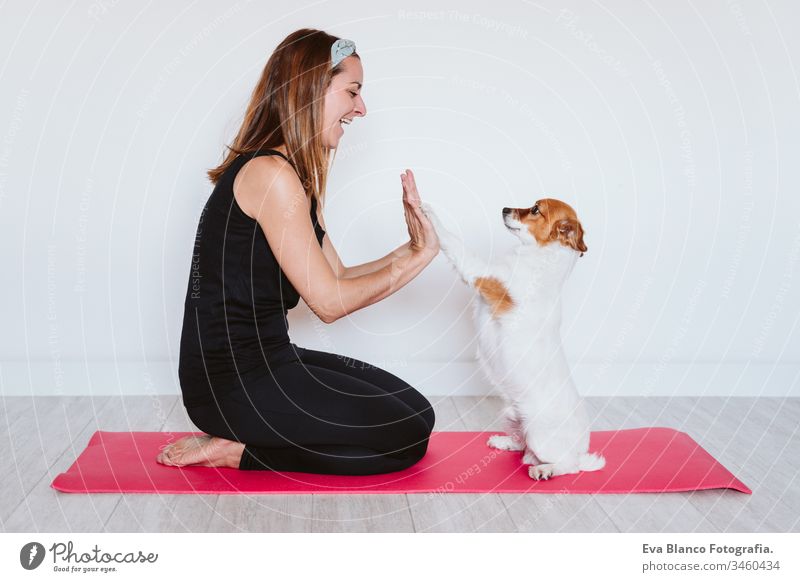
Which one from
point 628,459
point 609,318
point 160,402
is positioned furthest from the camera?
point 609,318

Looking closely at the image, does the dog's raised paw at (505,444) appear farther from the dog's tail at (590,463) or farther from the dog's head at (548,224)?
the dog's head at (548,224)

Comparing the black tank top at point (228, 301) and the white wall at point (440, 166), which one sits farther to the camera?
the white wall at point (440, 166)

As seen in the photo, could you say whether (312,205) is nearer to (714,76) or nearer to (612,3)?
(612,3)

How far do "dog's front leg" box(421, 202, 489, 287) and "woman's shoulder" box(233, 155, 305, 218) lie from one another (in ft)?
1.83

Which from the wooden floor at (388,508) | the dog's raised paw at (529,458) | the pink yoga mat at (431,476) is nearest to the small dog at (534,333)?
the dog's raised paw at (529,458)

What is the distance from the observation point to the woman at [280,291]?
10.1 feet

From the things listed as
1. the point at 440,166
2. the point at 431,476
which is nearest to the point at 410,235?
the point at 431,476

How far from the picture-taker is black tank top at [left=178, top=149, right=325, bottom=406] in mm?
3119

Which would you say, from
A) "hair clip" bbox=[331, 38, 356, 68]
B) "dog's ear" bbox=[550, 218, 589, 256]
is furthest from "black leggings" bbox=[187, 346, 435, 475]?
"hair clip" bbox=[331, 38, 356, 68]

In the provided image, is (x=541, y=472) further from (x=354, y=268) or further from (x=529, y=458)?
(x=354, y=268)

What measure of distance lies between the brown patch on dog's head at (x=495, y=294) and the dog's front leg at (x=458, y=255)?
3 centimetres

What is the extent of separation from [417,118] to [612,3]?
1.11 meters

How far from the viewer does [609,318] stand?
4.69 meters

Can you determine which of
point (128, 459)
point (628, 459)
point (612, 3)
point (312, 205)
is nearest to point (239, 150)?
point (312, 205)
